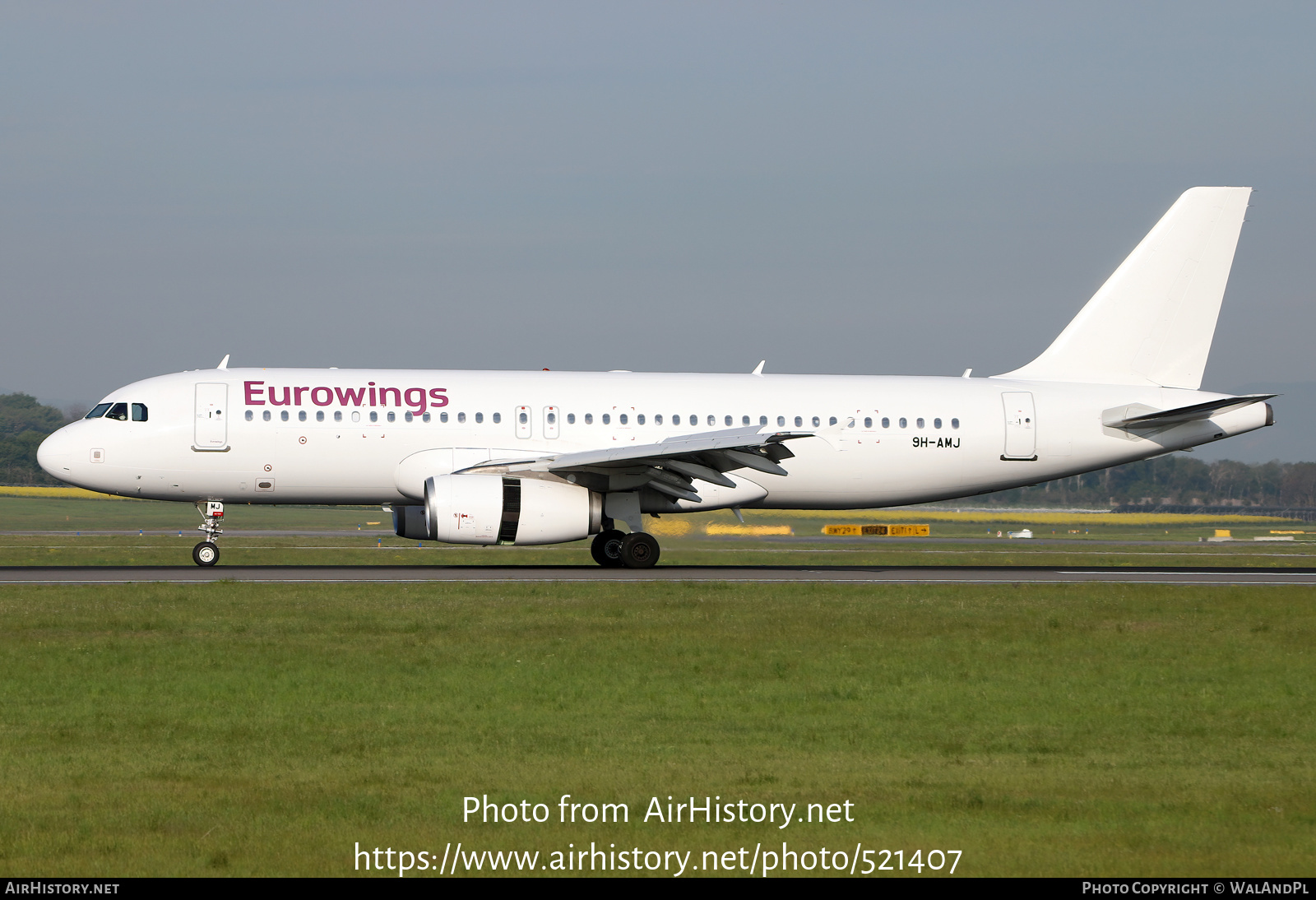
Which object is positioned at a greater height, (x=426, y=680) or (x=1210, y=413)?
(x=1210, y=413)

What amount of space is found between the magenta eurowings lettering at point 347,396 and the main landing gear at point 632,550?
470cm

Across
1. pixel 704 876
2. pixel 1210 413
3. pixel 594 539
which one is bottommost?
pixel 704 876

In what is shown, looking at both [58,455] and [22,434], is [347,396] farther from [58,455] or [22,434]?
[22,434]

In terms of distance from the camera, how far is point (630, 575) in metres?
26.4

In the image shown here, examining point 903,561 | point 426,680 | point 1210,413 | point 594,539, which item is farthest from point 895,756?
point 903,561

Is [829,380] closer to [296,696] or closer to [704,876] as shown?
[296,696]

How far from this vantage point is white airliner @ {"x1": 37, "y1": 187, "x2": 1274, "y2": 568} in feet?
90.8

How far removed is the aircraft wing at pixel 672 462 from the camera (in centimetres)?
2648

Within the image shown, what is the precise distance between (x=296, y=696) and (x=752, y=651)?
5473 millimetres

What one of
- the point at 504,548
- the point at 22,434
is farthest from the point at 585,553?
the point at 22,434

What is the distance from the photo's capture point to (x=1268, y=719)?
12.1 m

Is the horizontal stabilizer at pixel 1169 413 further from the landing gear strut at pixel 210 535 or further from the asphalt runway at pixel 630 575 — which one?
the landing gear strut at pixel 210 535

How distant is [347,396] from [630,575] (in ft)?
23.7
